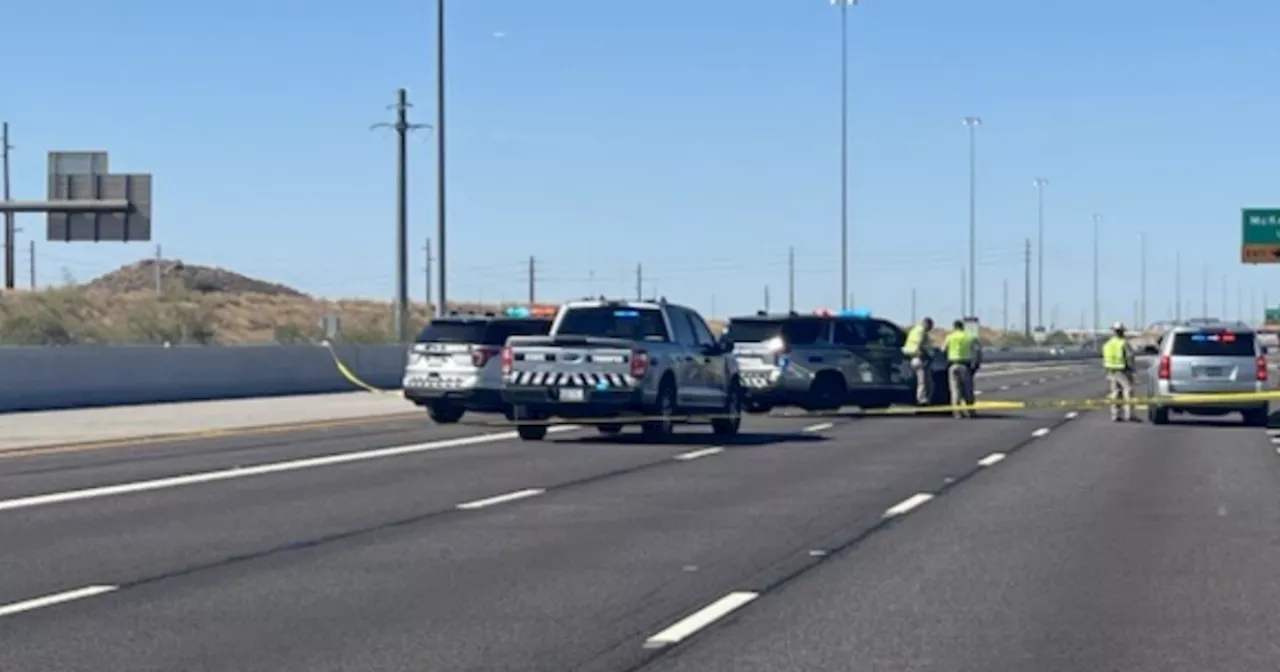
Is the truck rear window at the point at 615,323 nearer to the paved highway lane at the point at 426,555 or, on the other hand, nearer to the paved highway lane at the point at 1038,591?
the paved highway lane at the point at 426,555

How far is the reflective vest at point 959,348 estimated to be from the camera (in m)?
38.8

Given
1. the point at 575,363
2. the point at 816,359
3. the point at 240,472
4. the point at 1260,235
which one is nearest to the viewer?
the point at 240,472

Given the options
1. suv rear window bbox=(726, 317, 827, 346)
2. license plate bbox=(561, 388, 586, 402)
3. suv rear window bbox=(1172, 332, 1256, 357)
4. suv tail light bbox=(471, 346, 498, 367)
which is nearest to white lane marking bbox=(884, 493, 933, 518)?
license plate bbox=(561, 388, 586, 402)

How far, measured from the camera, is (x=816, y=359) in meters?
38.1

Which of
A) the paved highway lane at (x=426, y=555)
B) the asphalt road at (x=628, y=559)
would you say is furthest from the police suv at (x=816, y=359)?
the paved highway lane at (x=426, y=555)

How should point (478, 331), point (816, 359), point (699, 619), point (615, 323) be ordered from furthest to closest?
point (816, 359) → point (478, 331) → point (615, 323) → point (699, 619)

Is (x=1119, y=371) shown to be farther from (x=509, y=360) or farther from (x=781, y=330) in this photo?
(x=509, y=360)

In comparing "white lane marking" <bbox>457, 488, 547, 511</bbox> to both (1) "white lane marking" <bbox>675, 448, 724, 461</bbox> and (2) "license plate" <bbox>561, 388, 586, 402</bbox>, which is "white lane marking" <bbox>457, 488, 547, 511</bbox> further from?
(2) "license plate" <bbox>561, 388, 586, 402</bbox>

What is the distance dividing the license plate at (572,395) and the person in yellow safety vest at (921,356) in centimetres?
1153

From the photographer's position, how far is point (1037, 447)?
3002cm

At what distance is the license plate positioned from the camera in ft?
95.5

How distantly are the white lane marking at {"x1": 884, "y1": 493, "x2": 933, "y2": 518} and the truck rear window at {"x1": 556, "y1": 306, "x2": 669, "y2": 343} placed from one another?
364 inches

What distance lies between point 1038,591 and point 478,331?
20.7 metres

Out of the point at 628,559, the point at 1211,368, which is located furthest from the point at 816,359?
the point at 628,559
